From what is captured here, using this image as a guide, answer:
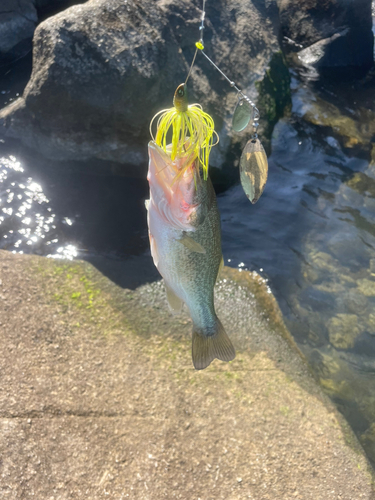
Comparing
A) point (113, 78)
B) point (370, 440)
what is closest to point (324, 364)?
point (370, 440)

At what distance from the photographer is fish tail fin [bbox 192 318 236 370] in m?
2.69

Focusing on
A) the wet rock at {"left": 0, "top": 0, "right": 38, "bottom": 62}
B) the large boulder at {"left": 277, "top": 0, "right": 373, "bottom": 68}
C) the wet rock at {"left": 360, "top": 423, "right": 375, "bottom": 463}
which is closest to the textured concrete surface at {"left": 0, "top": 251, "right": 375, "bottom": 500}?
the wet rock at {"left": 360, "top": 423, "right": 375, "bottom": 463}

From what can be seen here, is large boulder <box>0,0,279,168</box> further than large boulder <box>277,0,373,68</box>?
Answer: No

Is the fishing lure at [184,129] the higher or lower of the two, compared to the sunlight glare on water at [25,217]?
higher

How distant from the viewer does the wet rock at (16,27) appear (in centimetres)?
827

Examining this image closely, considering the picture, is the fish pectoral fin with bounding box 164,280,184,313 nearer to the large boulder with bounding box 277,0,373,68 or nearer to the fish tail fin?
the fish tail fin

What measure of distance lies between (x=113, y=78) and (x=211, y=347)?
4.29 metres

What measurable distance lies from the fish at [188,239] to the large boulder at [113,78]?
12.2ft

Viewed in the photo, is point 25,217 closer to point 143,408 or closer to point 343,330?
point 143,408

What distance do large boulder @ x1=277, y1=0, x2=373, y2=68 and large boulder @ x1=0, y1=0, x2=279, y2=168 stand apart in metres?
5.74

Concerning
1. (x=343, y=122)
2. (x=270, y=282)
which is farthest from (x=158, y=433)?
(x=343, y=122)

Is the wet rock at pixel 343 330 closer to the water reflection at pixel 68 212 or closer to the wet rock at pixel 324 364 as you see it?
the wet rock at pixel 324 364

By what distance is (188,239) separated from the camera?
2295 mm

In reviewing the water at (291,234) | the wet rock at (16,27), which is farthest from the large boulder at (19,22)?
the water at (291,234)
